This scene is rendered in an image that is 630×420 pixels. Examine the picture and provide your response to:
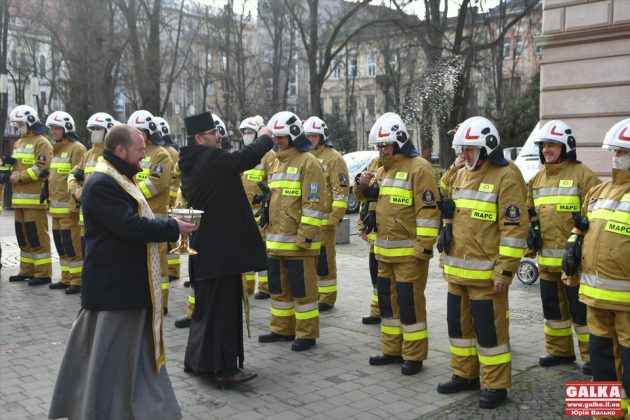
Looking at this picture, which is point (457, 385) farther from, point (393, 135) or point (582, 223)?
point (393, 135)

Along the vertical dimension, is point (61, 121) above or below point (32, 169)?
above

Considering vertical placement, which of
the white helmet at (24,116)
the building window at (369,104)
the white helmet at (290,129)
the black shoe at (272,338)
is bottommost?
the black shoe at (272,338)

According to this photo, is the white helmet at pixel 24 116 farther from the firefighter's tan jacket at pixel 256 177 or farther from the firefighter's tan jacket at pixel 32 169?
the firefighter's tan jacket at pixel 256 177

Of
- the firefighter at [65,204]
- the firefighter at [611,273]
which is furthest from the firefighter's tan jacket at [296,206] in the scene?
the firefighter at [65,204]

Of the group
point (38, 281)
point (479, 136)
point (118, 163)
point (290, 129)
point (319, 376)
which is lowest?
point (319, 376)

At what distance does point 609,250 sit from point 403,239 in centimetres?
221

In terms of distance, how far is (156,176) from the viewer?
9211mm

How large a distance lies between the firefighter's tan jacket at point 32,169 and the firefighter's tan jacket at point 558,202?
7.86 m

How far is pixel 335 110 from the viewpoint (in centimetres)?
5675

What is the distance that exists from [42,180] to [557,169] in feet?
26.7

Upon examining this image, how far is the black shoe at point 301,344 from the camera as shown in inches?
298

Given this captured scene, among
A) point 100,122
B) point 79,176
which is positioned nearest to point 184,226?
point 79,176

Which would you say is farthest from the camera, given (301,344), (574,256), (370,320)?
(370,320)

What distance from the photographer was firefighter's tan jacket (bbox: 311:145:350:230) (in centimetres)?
944
